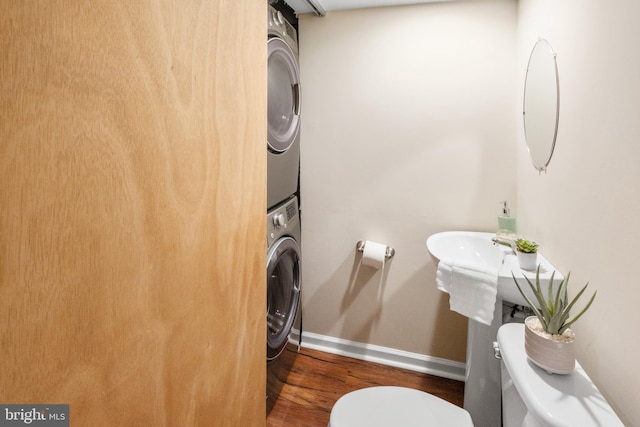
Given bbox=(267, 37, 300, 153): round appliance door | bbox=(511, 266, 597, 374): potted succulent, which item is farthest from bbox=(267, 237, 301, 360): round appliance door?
bbox=(511, 266, 597, 374): potted succulent

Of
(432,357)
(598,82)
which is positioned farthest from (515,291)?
(432,357)

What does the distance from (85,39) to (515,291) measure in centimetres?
147

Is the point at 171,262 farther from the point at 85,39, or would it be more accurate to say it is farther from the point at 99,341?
the point at 85,39

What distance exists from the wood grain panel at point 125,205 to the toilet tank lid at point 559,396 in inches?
28.1

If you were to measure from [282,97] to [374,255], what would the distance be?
1.08m

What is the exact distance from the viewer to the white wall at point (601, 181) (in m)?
0.83

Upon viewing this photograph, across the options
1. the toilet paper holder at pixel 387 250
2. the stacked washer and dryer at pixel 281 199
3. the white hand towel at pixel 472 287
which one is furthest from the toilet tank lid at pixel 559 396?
the toilet paper holder at pixel 387 250

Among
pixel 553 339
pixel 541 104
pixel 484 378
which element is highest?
pixel 541 104

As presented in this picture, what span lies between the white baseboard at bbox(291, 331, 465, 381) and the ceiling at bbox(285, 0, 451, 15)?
201 centimetres

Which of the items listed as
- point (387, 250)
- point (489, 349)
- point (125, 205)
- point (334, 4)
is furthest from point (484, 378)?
point (334, 4)

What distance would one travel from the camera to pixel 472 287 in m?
1.32

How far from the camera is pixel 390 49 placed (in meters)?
2.01

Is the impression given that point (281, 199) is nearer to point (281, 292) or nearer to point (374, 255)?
point (281, 292)

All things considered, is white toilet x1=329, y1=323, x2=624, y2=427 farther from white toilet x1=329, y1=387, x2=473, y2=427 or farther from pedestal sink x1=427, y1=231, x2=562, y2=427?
pedestal sink x1=427, y1=231, x2=562, y2=427
